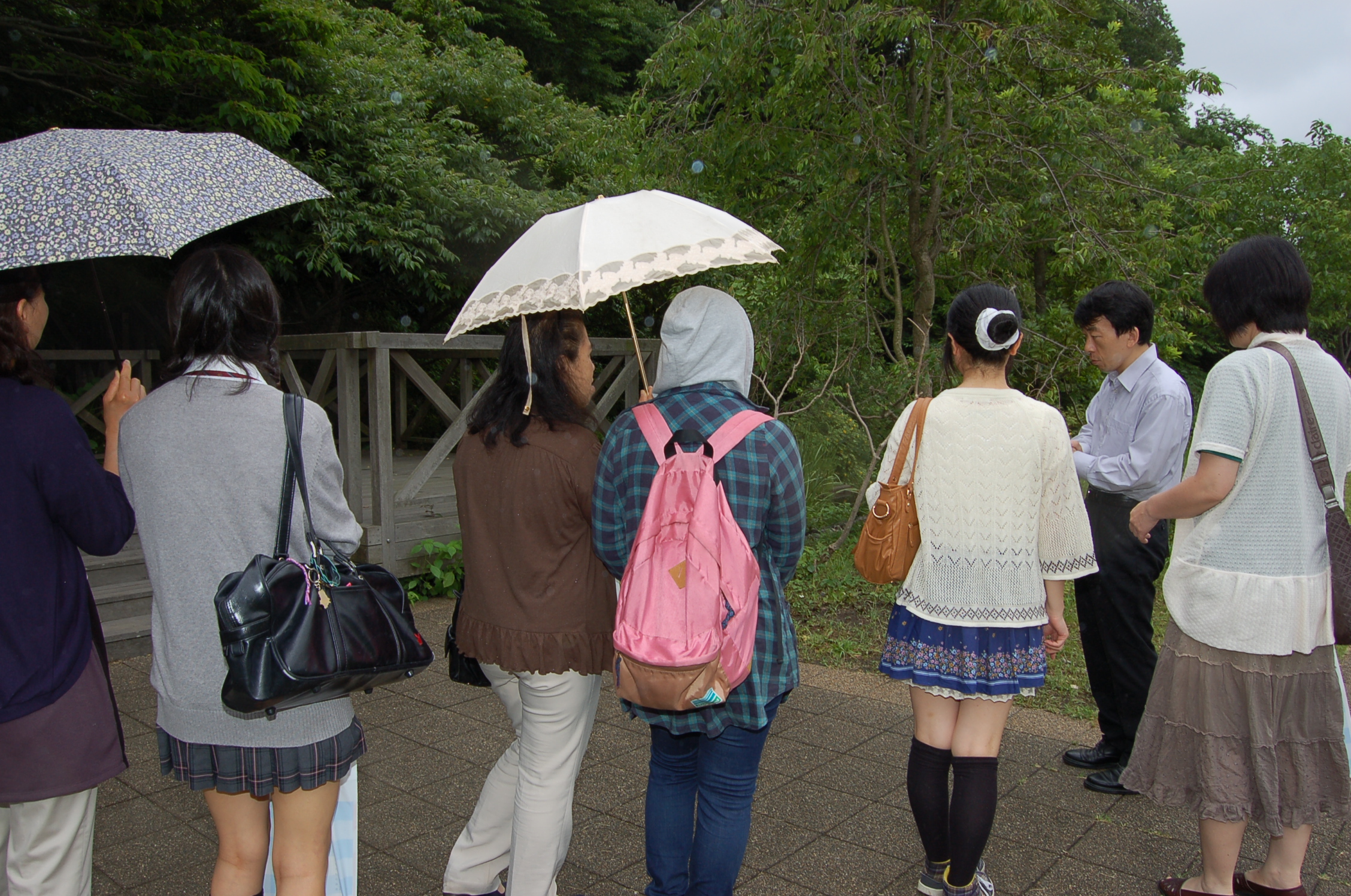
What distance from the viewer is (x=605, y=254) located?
7.41 ft

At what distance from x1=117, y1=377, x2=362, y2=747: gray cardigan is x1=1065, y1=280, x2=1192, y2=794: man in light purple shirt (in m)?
2.65

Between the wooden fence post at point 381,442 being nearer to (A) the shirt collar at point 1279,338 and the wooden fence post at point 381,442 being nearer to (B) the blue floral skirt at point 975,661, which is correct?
(B) the blue floral skirt at point 975,661

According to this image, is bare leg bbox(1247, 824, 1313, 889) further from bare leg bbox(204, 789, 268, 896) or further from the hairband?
bare leg bbox(204, 789, 268, 896)

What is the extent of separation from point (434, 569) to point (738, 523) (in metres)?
4.32

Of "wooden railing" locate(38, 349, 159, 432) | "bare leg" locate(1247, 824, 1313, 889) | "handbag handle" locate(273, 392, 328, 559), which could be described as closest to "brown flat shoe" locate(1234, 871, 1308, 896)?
"bare leg" locate(1247, 824, 1313, 889)

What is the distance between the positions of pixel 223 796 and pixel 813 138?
6021 mm

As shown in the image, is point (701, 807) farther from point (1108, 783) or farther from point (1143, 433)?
point (1143, 433)

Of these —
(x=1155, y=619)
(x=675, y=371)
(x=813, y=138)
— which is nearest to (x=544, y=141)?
(x=813, y=138)

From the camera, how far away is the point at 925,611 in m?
2.58

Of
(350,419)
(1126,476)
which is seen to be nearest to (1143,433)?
(1126,476)

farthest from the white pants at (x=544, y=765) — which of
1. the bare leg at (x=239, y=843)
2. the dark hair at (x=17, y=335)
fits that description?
the dark hair at (x=17, y=335)

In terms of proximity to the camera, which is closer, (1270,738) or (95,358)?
(1270,738)

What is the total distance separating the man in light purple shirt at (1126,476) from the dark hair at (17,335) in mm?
3108

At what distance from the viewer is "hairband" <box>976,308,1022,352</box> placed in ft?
8.25
